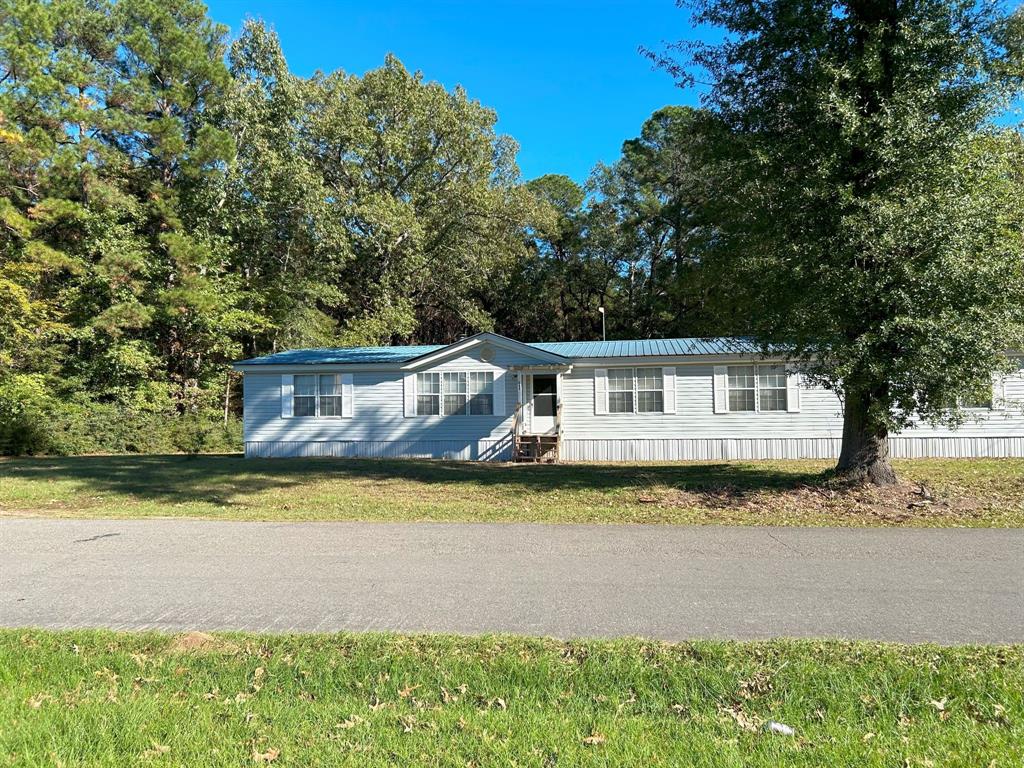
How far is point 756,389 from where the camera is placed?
18250 mm

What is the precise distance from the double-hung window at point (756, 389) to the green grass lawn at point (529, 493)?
2.15 metres

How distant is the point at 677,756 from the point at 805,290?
878 centimetres

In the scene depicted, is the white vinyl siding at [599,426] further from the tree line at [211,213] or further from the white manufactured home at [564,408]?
the tree line at [211,213]

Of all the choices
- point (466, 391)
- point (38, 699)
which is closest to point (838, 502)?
point (38, 699)

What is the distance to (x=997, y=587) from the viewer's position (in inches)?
216

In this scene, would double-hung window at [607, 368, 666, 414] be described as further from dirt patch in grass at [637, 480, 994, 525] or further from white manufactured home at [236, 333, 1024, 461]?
dirt patch in grass at [637, 480, 994, 525]

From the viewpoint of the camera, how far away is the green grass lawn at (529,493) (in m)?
9.36

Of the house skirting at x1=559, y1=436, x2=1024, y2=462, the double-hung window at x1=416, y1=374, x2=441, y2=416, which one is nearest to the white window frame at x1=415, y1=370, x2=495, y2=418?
the double-hung window at x1=416, y1=374, x2=441, y2=416

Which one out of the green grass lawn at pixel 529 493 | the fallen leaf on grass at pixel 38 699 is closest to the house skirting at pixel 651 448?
the green grass lawn at pixel 529 493

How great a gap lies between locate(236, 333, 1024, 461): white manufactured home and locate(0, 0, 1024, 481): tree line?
2838 mm

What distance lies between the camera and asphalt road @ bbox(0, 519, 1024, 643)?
478cm

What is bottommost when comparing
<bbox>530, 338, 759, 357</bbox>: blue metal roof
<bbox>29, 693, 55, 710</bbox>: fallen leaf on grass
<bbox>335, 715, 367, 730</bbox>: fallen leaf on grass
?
<bbox>335, 715, 367, 730</bbox>: fallen leaf on grass

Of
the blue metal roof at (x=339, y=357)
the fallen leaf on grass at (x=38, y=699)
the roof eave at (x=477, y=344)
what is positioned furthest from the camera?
the blue metal roof at (x=339, y=357)

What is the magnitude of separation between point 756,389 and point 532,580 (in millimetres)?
14139
